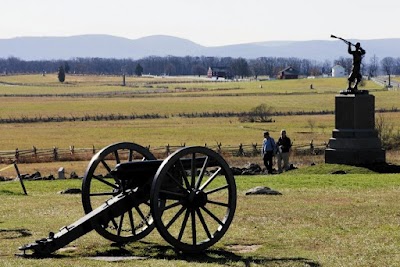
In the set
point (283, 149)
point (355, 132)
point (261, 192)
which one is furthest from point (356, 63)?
point (261, 192)

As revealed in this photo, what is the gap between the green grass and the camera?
12961 mm

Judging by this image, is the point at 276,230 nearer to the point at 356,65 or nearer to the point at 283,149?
the point at 283,149

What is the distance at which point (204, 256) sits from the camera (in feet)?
43.6

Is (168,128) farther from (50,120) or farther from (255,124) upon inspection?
(50,120)

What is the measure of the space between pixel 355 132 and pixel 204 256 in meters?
17.8

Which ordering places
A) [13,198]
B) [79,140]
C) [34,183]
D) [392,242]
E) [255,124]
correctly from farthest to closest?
1. [255,124]
2. [79,140]
3. [34,183]
4. [13,198]
5. [392,242]

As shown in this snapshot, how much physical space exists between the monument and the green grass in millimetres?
5997

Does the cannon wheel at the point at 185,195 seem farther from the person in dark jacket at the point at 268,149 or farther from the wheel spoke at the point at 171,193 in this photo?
the person in dark jacket at the point at 268,149

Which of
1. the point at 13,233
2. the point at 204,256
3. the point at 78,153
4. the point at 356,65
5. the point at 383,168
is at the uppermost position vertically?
the point at 356,65

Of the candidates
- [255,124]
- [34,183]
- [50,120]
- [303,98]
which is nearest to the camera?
[34,183]

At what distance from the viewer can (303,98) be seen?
139250mm

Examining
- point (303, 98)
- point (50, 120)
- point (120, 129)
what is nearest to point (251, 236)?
point (120, 129)

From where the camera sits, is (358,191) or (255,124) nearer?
(358,191)

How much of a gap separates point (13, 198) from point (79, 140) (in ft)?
148
